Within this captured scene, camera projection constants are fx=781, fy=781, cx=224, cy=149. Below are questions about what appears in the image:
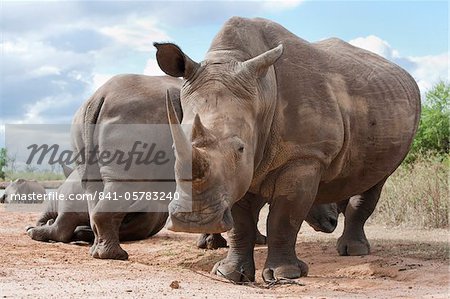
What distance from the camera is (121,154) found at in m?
8.19

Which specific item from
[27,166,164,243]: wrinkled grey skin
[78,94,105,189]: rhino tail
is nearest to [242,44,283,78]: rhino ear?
[78,94,105,189]: rhino tail

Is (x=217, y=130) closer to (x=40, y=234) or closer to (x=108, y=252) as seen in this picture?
(x=108, y=252)

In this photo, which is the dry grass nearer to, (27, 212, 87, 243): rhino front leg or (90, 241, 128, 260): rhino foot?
(27, 212, 87, 243): rhino front leg

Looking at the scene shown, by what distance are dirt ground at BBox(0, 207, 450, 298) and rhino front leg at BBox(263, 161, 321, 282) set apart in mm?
240

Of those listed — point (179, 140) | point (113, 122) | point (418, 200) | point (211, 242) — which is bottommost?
point (211, 242)

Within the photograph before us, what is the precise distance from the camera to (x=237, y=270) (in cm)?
716

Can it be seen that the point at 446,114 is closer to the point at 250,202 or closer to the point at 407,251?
the point at 407,251

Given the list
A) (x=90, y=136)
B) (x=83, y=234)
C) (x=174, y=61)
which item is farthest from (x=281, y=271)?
(x=83, y=234)

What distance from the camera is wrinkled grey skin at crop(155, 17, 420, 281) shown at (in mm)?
5742

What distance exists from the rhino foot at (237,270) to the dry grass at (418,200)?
594 cm

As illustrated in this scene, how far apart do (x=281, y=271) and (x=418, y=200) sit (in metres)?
6.59

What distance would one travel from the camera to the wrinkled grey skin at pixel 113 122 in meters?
8.19

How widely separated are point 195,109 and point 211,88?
214 mm

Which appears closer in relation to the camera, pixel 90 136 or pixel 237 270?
pixel 237 270
